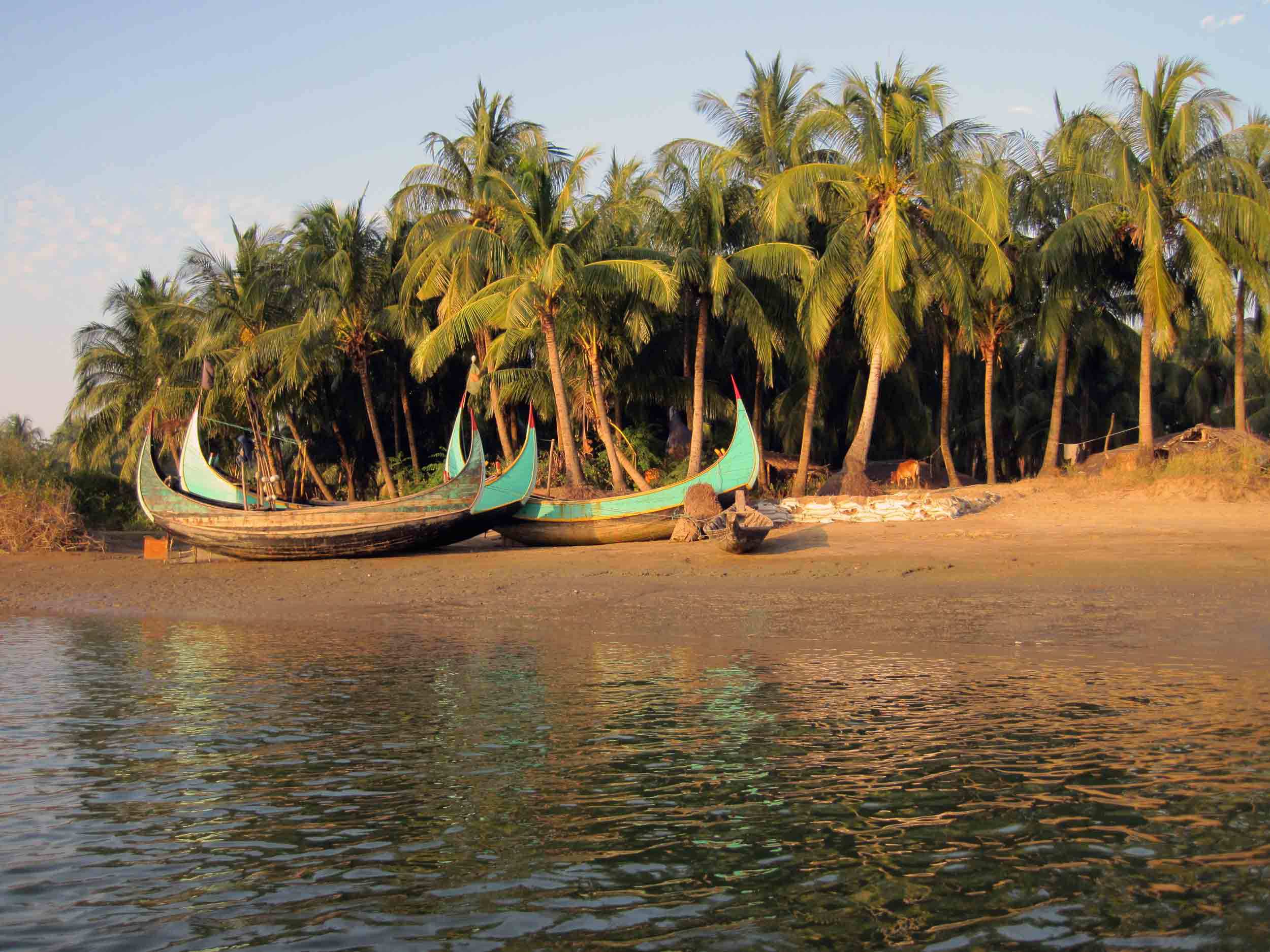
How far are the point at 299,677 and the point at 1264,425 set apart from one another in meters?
39.3

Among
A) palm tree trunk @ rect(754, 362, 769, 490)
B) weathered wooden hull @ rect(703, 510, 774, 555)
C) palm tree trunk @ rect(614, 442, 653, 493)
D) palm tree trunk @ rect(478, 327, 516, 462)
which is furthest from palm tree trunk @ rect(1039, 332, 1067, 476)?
palm tree trunk @ rect(478, 327, 516, 462)

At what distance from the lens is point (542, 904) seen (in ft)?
16.2

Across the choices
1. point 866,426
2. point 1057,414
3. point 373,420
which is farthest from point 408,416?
point 1057,414

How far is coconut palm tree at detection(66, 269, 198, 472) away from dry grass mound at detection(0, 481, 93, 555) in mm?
12963

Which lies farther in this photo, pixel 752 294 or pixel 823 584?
pixel 752 294

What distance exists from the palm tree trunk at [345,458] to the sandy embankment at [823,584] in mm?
15016

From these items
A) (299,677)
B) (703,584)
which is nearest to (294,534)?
(703,584)

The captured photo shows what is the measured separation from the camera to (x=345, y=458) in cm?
3862

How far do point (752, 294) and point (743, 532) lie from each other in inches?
347

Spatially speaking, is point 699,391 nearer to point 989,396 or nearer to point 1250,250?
point 989,396

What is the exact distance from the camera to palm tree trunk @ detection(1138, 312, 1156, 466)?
23.8 meters

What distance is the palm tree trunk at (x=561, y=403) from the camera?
24.6 metres

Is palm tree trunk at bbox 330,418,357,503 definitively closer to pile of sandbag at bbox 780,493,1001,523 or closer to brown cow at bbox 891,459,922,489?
brown cow at bbox 891,459,922,489

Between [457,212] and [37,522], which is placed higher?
[457,212]
